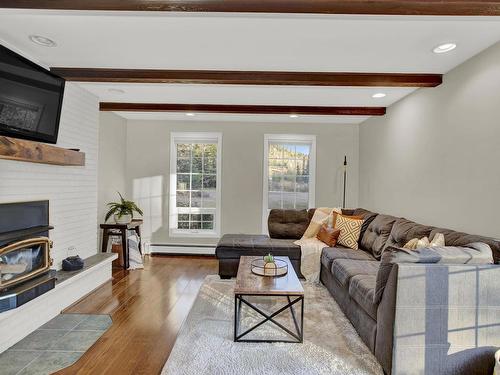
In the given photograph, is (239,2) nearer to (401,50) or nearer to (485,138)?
(401,50)

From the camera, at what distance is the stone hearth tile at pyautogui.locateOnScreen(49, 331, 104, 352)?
8.37 feet

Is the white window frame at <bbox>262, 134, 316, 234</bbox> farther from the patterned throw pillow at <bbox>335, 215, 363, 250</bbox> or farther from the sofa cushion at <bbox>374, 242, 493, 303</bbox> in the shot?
the sofa cushion at <bbox>374, 242, 493, 303</bbox>

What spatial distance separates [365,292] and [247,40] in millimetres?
2265

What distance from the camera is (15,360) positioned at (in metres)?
2.37

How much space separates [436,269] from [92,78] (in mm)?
3547

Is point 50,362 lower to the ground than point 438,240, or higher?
lower


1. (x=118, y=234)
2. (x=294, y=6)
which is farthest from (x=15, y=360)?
(x=294, y=6)

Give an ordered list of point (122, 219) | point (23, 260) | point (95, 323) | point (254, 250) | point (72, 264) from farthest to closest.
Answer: point (122, 219), point (254, 250), point (72, 264), point (95, 323), point (23, 260)

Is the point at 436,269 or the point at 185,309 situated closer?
the point at 436,269

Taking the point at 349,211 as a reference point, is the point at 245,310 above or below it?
below

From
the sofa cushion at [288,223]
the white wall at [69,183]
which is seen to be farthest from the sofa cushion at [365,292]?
the white wall at [69,183]

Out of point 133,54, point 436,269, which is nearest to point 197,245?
point 133,54

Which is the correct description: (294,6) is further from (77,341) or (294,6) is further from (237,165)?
(237,165)

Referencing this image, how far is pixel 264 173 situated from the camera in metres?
5.81
